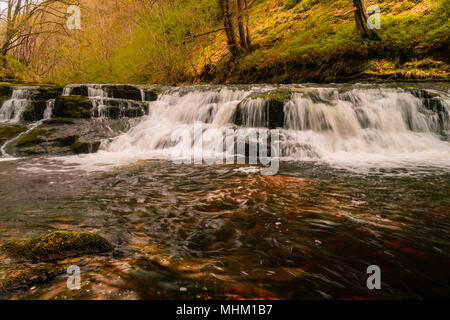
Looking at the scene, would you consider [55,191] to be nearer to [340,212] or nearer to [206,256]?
[206,256]

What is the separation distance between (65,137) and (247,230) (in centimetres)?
747

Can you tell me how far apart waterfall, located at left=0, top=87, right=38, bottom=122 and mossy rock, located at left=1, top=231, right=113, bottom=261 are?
30.0 ft

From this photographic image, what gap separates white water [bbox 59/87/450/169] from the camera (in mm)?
6297

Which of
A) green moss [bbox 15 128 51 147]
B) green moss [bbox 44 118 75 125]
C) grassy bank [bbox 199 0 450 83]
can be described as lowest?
green moss [bbox 15 128 51 147]

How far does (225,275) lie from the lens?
5.82 feet

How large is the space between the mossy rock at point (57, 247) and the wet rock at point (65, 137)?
6.19 meters

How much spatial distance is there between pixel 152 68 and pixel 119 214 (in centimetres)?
1743

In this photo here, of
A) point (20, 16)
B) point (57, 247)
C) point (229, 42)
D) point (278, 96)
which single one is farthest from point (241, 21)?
point (57, 247)

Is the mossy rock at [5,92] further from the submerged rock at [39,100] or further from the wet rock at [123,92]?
the wet rock at [123,92]

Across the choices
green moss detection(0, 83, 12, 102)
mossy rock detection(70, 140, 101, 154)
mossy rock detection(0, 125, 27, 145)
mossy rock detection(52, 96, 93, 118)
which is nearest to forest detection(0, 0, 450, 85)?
green moss detection(0, 83, 12, 102)

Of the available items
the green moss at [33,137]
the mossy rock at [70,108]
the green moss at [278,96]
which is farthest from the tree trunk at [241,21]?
the green moss at [33,137]

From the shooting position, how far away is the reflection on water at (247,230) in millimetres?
1669

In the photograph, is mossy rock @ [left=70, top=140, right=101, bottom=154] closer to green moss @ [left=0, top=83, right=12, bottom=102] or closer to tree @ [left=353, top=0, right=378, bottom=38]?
green moss @ [left=0, top=83, right=12, bottom=102]
